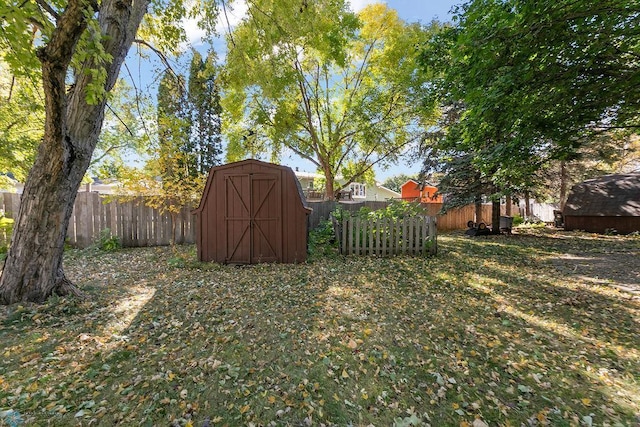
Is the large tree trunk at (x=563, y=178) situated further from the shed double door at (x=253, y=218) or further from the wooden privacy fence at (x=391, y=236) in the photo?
the shed double door at (x=253, y=218)

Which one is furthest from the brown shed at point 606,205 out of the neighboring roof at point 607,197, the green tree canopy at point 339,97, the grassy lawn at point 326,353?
the grassy lawn at point 326,353

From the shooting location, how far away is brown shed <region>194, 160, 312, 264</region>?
6832 mm

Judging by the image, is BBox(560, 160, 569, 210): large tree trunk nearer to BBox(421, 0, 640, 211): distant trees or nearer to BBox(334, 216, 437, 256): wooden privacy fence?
BBox(421, 0, 640, 211): distant trees

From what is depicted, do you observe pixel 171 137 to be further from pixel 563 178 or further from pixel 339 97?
pixel 563 178

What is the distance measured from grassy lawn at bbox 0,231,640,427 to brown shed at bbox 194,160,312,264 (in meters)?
1.65

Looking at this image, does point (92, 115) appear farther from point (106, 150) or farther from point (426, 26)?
point (426, 26)

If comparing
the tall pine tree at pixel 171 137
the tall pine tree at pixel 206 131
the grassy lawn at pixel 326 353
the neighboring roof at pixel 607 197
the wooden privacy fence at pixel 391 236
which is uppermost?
the tall pine tree at pixel 206 131

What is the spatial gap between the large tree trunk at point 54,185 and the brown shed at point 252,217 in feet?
10.4

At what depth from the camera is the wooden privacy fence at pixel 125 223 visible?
8.27 meters

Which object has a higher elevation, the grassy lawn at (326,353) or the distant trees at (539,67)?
the distant trees at (539,67)

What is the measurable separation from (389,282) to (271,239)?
10.1 feet

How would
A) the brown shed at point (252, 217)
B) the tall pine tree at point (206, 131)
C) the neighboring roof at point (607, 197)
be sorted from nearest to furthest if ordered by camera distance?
the brown shed at point (252, 217) < the neighboring roof at point (607, 197) < the tall pine tree at point (206, 131)

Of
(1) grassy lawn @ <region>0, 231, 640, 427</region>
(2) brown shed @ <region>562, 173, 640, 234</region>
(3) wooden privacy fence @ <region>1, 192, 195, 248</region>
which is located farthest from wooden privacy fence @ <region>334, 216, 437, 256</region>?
(2) brown shed @ <region>562, 173, 640, 234</region>

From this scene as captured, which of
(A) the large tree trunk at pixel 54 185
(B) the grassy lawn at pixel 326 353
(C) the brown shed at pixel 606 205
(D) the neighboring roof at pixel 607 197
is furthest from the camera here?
(D) the neighboring roof at pixel 607 197
